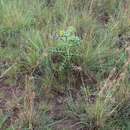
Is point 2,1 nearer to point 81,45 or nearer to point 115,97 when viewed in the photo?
point 81,45

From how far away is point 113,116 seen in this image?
2.57 meters

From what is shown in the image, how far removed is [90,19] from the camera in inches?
137

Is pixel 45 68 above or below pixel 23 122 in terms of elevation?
above

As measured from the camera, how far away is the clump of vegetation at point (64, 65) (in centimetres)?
254

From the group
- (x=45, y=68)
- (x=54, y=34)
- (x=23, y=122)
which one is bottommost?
(x=23, y=122)

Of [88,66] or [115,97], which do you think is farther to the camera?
[88,66]

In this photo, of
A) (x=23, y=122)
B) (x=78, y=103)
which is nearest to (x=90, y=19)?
(x=78, y=103)

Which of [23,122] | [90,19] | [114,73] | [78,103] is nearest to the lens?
[23,122]

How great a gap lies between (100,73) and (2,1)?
1.39 metres

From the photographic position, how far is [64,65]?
9.50 feet

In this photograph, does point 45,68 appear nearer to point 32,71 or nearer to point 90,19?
point 32,71

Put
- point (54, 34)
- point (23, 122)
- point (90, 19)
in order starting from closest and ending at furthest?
point (23, 122)
point (54, 34)
point (90, 19)

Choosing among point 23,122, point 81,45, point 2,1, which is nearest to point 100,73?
point 81,45

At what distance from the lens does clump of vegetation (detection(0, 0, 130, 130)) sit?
254 centimetres
